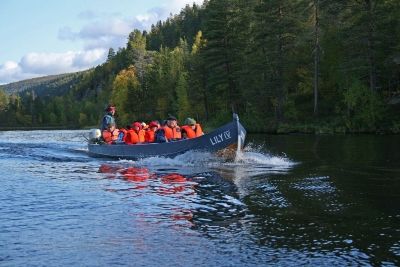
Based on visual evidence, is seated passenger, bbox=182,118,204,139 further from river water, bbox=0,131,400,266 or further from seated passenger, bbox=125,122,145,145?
river water, bbox=0,131,400,266

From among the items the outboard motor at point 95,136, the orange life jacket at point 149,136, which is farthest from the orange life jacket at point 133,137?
the outboard motor at point 95,136

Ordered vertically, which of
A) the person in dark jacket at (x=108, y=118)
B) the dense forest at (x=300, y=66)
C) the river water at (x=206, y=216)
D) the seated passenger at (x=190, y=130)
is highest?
the dense forest at (x=300, y=66)

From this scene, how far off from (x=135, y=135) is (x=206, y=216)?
14231 millimetres

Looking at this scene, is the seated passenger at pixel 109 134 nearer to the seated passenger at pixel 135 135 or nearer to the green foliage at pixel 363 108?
the seated passenger at pixel 135 135

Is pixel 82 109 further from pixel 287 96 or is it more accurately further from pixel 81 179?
pixel 81 179

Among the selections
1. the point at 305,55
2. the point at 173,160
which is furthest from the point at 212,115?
the point at 173,160

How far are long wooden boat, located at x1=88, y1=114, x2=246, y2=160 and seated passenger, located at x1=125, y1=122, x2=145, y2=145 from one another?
1.75 ft

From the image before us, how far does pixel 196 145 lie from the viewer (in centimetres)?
2083

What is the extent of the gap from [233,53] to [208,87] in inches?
224

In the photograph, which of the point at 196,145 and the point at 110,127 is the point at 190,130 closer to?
the point at 196,145

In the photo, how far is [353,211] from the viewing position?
10.1 meters

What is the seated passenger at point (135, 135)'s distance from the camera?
78.0 feet

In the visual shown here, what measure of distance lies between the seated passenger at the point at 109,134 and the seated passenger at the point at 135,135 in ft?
8.44

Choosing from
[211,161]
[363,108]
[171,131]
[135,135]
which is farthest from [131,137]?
[363,108]
